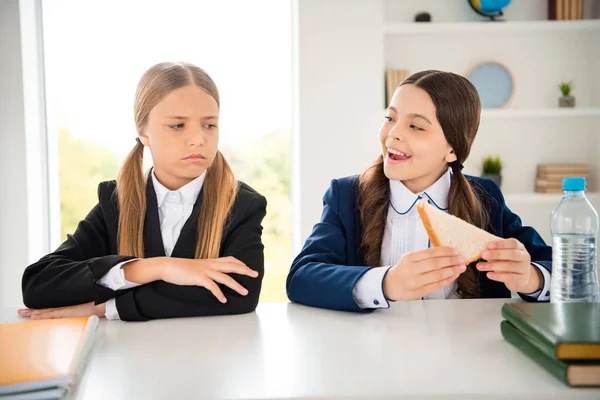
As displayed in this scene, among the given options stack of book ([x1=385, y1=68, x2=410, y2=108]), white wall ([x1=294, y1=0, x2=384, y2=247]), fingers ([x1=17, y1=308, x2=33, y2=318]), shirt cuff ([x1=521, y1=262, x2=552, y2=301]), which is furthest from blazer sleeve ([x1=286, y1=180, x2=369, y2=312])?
stack of book ([x1=385, y1=68, x2=410, y2=108])

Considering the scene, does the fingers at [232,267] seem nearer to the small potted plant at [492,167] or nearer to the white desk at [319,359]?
the white desk at [319,359]

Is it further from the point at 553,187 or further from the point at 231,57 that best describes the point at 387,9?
the point at 553,187

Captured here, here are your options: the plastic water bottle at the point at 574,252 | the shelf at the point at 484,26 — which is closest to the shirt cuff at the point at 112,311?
the plastic water bottle at the point at 574,252

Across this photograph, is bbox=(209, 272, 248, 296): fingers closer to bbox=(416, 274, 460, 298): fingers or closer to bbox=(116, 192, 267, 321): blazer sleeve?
bbox=(116, 192, 267, 321): blazer sleeve

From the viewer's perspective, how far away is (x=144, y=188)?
71.4 inches

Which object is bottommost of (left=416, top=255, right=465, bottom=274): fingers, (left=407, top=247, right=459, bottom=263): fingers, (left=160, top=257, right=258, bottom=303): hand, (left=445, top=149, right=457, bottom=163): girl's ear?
(left=160, top=257, right=258, bottom=303): hand

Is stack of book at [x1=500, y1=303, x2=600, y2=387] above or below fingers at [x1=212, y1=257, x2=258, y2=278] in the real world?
below

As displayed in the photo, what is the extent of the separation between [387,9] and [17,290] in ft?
8.79

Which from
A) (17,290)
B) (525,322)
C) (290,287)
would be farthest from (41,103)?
(525,322)

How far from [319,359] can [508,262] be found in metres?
0.59

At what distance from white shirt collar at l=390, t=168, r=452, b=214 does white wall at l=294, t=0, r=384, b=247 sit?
76.3 inches

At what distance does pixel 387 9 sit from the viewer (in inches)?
158

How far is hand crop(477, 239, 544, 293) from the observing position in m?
1.49

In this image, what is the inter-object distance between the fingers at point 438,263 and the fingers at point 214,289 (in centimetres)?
43
